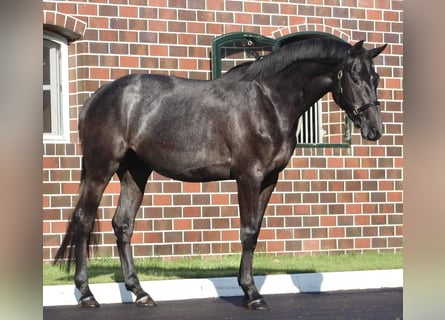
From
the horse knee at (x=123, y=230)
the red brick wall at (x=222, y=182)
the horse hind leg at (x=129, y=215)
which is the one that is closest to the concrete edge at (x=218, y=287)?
the horse hind leg at (x=129, y=215)

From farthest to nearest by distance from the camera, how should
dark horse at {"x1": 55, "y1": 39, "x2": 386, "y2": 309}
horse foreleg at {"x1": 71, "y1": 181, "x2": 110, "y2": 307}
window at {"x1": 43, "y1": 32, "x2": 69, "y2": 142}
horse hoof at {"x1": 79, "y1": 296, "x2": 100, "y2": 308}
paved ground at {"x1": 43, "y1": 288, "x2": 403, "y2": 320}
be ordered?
window at {"x1": 43, "y1": 32, "x2": 69, "y2": 142}, horse foreleg at {"x1": 71, "y1": 181, "x2": 110, "y2": 307}, horse hoof at {"x1": 79, "y1": 296, "x2": 100, "y2": 308}, dark horse at {"x1": 55, "y1": 39, "x2": 386, "y2": 309}, paved ground at {"x1": 43, "y1": 288, "x2": 403, "y2": 320}

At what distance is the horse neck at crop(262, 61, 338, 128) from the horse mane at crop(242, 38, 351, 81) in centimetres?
6

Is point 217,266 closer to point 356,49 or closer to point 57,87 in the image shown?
point 57,87

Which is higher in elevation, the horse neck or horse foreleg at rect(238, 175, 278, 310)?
the horse neck

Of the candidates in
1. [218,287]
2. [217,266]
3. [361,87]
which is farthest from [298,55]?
[217,266]

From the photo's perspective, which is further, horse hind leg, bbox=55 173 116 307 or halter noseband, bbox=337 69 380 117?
horse hind leg, bbox=55 173 116 307

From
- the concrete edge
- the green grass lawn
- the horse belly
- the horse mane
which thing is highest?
the horse mane

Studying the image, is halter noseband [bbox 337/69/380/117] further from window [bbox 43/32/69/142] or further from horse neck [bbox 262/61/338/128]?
window [bbox 43/32/69/142]

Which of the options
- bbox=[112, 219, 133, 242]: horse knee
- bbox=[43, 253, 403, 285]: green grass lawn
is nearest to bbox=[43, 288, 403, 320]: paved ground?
bbox=[112, 219, 133, 242]: horse knee

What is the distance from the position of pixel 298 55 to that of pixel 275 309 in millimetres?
2072

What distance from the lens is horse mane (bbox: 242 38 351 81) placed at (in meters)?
7.15
